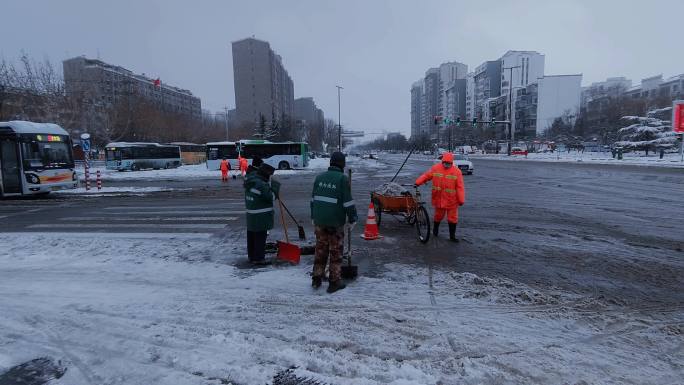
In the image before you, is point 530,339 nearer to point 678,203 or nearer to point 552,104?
point 678,203

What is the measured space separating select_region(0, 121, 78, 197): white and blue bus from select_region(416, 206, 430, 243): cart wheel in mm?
Answer: 15705

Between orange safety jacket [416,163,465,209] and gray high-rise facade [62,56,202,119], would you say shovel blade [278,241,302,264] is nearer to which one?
orange safety jacket [416,163,465,209]

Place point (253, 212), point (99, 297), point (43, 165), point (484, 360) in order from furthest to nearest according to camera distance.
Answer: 1. point (43, 165)
2. point (253, 212)
3. point (99, 297)
4. point (484, 360)

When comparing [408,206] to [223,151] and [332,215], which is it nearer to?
[332,215]

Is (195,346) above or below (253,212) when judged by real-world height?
below

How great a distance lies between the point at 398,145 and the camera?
135625 millimetres

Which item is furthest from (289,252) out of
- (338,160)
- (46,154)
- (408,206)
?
(46,154)

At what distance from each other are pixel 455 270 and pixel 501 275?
2.07 feet

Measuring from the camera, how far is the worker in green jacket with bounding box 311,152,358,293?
4734 millimetres

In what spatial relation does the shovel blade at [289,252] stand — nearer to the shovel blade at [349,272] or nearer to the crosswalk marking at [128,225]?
the shovel blade at [349,272]

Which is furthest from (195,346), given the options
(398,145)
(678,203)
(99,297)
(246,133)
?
(398,145)

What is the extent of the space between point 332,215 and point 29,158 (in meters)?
16.1

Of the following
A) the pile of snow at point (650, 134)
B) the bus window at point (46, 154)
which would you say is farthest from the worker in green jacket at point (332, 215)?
the pile of snow at point (650, 134)

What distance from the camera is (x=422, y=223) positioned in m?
8.10
